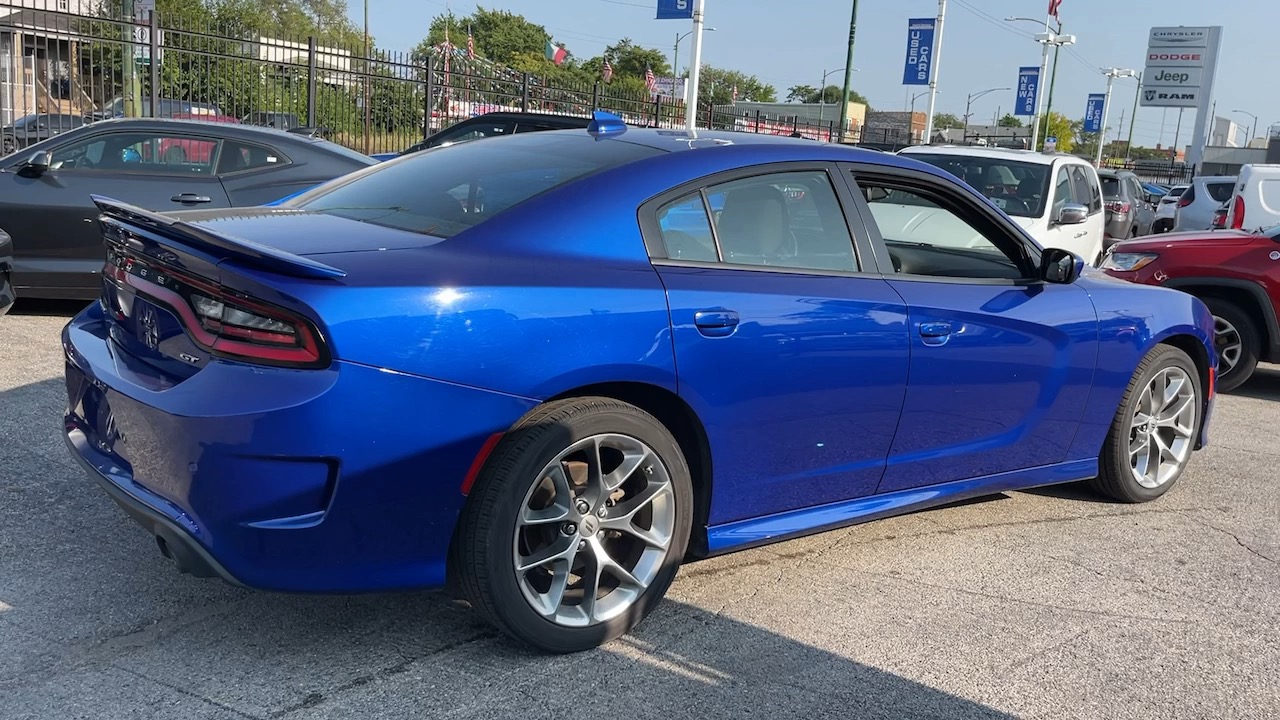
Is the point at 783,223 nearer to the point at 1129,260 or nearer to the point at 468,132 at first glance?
the point at 1129,260

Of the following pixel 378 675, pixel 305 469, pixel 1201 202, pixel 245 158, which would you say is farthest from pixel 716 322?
pixel 1201 202

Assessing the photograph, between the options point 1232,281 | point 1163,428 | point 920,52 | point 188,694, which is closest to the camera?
point 188,694

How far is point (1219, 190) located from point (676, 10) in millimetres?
9668

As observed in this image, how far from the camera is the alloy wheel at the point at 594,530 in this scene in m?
3.18

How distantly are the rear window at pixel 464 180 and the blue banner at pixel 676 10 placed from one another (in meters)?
16.3

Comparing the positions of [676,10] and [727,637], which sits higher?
[676,10]

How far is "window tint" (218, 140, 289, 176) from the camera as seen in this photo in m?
8.23

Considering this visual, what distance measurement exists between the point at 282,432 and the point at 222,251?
54 cm

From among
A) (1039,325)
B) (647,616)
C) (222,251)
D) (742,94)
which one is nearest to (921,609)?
(647,616)

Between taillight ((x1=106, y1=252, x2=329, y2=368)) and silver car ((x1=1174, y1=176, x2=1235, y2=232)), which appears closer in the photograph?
taillight ((x1=106, y1=252, x2=329, y2=368))

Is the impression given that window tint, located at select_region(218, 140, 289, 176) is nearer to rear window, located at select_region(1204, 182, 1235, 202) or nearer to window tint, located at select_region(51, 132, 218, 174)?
window tint, located at select_region(51, 132, 218, 174)

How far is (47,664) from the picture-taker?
9.79 ft

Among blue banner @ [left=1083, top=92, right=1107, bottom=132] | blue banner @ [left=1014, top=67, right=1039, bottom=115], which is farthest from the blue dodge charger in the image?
blue banner @ [left=1083, top=92, right=1107, bottom=132]

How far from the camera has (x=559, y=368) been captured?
9.98 feet
